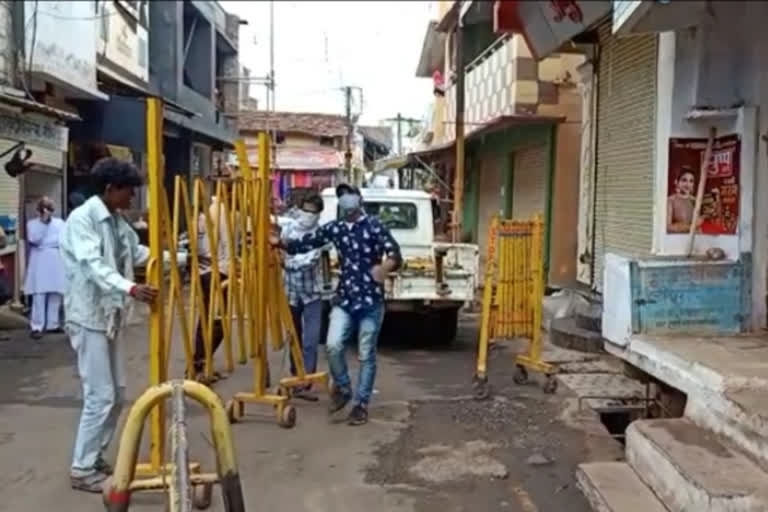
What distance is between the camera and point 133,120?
15992mm

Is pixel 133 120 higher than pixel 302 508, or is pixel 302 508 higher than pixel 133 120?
pixel 133 120

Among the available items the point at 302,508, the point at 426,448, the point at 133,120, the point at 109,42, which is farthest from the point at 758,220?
the point at 109,42

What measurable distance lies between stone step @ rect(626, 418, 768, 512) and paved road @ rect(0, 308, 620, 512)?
1.81ft

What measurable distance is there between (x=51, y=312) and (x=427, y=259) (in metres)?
4.64

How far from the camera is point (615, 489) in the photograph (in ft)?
16.9

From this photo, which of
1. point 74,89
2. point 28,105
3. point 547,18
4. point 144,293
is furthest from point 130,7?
point 547,18

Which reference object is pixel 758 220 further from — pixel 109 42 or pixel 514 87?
pixel 109 42

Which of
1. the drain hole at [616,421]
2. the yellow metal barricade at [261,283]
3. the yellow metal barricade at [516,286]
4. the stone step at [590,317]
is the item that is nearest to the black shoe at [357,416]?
the yellow metal barricade at [261,283]

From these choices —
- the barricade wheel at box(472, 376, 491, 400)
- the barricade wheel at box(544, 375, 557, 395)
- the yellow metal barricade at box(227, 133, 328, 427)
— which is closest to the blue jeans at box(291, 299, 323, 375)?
the yellow metal barricade at box(227, 133, 328, 427)

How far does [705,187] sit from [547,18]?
5233mm

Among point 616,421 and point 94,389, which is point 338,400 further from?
point 94,389

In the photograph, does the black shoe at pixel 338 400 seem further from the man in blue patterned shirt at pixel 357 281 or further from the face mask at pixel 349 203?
the face mask at pixel 349 203

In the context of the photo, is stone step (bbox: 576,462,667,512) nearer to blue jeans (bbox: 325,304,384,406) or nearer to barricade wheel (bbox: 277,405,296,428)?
blue jeans (bbox: 325,304,384,406)

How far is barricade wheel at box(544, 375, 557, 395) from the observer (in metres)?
8.62
